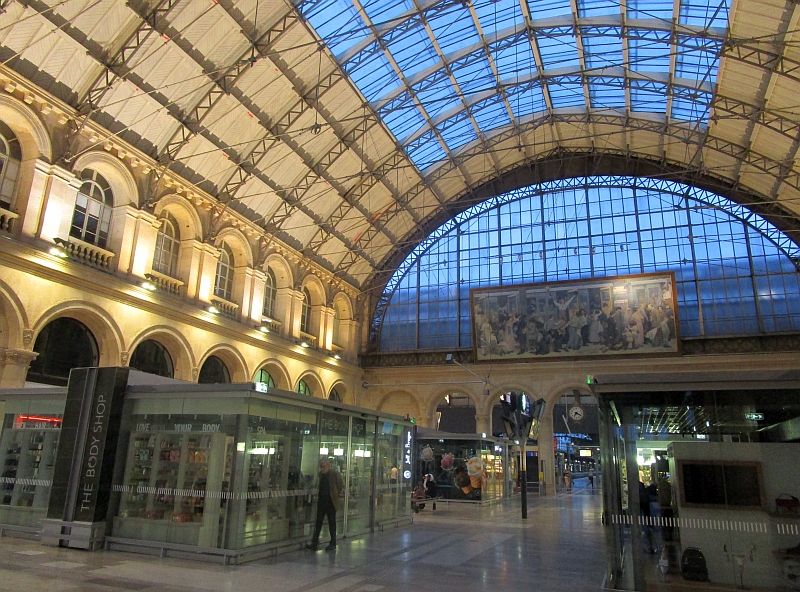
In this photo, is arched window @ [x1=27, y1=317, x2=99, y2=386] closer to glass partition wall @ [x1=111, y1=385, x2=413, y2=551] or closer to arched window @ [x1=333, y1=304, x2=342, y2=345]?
glass partition wall @ [x1=111, y1=385, x2=413, y2=551]

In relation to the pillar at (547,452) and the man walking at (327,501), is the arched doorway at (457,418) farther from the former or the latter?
the man walking at (327,501)

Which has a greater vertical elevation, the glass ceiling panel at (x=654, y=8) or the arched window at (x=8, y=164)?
the glass ceiling panel at (x=654, y=8)

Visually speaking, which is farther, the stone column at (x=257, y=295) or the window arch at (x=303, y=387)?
the window arch at (x=303, y=387)

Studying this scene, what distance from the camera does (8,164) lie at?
17.6 m

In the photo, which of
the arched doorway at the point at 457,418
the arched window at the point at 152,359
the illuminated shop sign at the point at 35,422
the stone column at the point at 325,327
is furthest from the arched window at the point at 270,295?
the arched doorway at the point at 457,418

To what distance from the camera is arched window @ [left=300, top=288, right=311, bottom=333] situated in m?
33.0

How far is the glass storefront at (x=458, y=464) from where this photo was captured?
964 inches

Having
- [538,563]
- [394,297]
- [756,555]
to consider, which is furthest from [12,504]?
[394,297]

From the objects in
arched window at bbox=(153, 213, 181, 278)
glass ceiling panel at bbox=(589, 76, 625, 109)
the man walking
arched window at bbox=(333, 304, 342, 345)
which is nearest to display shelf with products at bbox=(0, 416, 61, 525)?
the man walking

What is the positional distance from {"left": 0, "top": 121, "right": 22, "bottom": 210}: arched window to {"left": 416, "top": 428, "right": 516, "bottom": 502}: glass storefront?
17146 millimetres

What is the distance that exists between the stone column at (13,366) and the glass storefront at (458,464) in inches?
581

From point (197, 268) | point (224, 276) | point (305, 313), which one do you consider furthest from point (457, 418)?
point (197, 268)

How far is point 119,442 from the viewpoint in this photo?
1080cm

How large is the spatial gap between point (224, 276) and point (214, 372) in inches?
172
